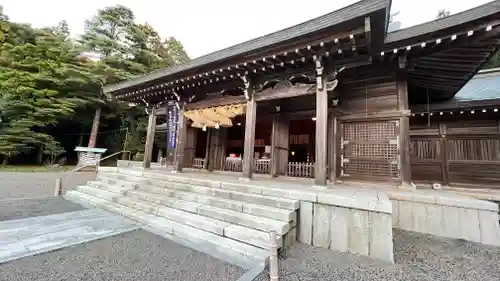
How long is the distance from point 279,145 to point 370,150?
262 cm

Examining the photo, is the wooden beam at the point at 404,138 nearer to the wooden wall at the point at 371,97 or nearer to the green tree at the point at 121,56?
the wooden wall at the point at 371,97

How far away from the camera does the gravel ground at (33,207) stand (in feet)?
14.3

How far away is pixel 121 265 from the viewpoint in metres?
2.54

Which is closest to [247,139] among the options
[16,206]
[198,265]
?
[198,265]

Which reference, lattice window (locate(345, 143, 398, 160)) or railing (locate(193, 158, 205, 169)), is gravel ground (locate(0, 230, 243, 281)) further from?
railing (locate(193, 158, 205, 169))

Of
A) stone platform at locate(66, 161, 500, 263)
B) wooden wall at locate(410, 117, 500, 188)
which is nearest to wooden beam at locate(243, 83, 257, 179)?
stone platform at locate(66, 161, 500, 263)

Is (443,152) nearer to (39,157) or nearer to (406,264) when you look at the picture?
(406,264)

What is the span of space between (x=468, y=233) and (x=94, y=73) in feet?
69.4

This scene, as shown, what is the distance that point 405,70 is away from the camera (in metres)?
4.79

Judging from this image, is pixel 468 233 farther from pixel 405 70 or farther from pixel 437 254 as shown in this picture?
pixel 405 70

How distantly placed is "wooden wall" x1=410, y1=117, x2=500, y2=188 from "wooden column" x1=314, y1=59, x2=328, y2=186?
428cm

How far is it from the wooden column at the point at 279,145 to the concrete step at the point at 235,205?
3035mm

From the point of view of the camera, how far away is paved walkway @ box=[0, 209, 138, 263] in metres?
2.87

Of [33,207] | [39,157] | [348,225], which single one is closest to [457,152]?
[348,225]
